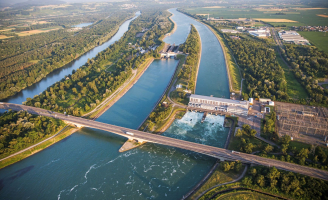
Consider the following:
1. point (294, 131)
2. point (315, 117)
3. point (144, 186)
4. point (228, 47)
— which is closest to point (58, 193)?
point (144, 186)

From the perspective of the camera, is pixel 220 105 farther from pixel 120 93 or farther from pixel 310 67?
pixel 310 67

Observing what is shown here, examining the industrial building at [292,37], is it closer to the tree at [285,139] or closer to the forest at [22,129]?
the tree at [285,139]

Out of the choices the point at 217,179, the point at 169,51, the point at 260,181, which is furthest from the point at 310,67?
the point at 217,179

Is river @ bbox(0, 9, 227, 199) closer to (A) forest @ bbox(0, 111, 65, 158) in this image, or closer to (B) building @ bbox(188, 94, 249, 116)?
(B) building @ bbox(188, 94, 249, 116)

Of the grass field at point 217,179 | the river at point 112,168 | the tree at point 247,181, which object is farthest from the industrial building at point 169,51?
the tree at point 247,181

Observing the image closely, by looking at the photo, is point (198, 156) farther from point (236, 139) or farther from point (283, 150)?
point (283, 150)
